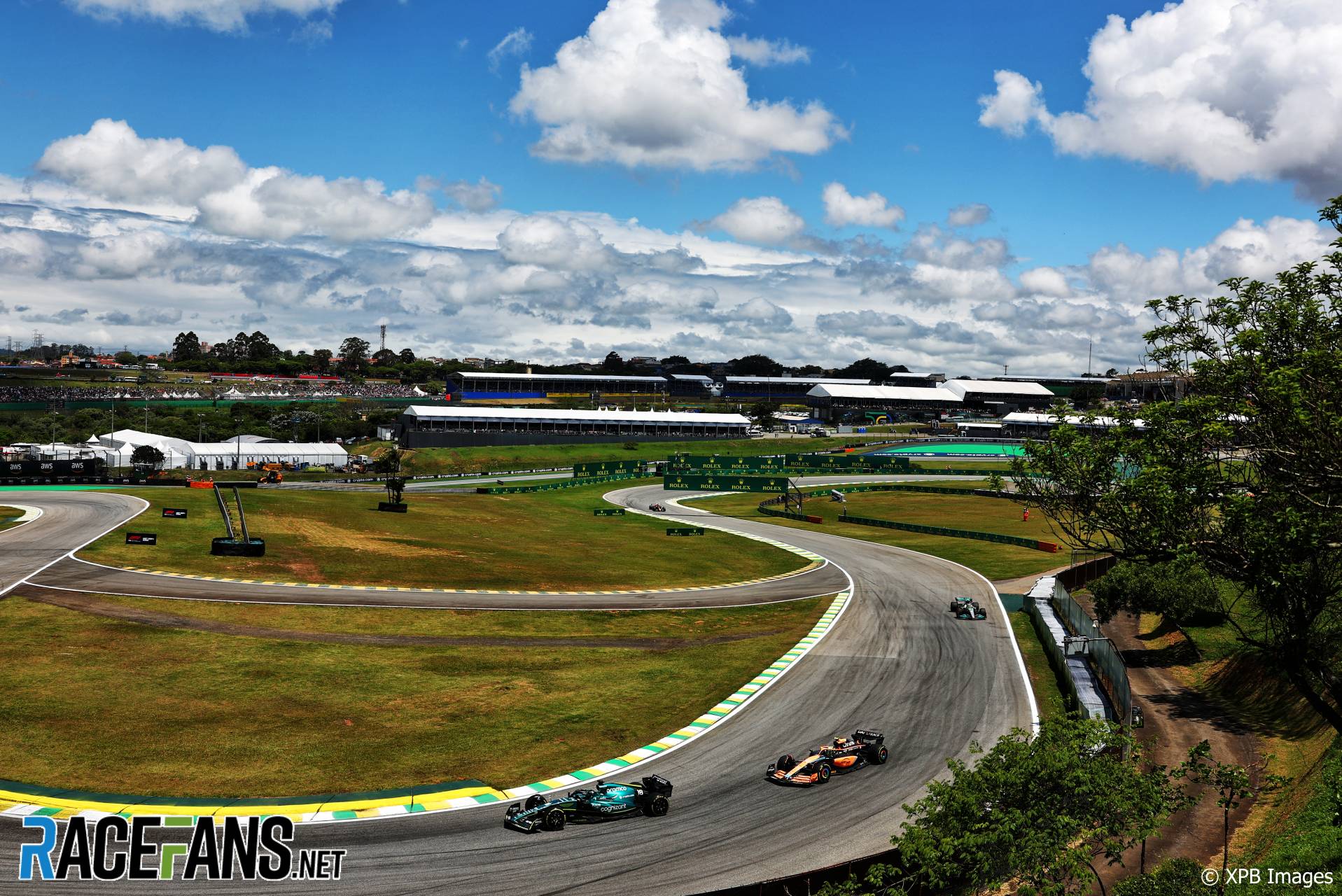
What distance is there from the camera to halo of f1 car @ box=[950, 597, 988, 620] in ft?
188

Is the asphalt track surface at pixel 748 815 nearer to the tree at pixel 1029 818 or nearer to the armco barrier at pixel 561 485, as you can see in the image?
the tree at pixel 1029 818

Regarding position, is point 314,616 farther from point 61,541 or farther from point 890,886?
point 890,886

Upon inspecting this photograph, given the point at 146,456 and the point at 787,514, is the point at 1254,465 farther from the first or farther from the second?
the point at 146,456

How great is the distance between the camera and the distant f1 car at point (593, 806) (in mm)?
26391

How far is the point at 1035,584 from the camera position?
221 feet

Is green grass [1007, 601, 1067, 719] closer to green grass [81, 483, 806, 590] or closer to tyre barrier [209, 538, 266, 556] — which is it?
green grass [81, 483, 806, 590]

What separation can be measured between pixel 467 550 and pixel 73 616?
33.3 m

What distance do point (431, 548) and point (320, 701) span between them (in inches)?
1510

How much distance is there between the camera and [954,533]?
315 feet

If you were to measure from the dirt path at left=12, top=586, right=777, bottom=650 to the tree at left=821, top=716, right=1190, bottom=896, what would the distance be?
2838cm

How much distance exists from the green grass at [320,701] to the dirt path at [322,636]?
0.73m

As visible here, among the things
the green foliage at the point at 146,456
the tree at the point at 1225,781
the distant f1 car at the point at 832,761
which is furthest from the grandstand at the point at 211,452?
the tree at the point at 1225,781

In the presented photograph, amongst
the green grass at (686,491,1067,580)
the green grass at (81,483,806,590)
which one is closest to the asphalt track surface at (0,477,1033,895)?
the green grass at (81,483,806,590)

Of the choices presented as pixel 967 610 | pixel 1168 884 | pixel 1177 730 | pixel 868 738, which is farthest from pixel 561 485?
pixel 1168 884
